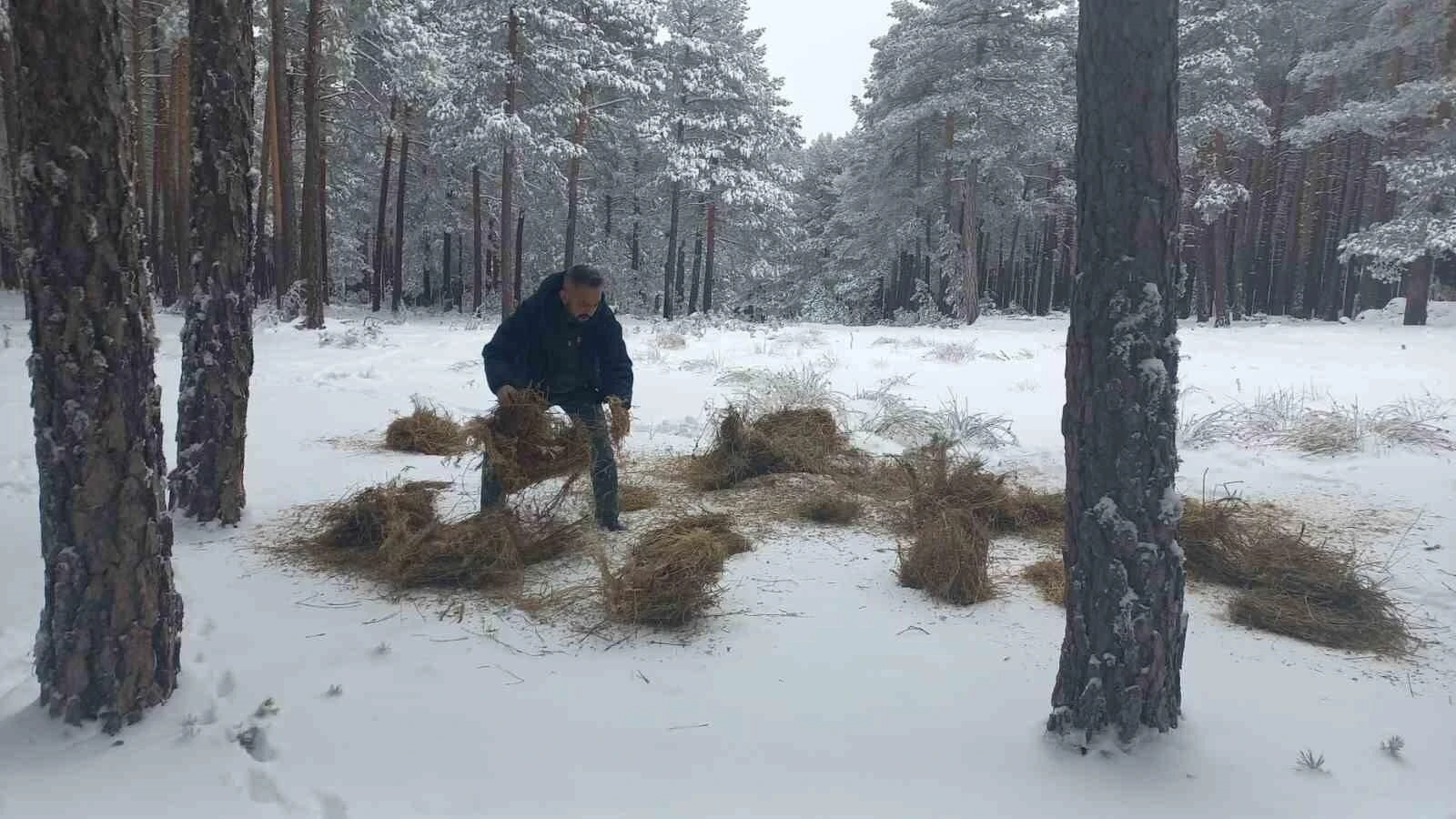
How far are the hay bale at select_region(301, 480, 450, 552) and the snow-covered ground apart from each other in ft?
1.10

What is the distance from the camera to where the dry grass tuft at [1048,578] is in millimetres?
3951

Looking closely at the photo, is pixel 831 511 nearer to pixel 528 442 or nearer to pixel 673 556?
pixel 673 556

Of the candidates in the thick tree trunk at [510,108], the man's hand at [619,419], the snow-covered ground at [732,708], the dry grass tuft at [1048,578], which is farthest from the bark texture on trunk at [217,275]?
the thick tree trunk at [510,108]

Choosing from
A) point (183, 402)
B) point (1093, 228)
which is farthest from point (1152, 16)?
point (183, 402)

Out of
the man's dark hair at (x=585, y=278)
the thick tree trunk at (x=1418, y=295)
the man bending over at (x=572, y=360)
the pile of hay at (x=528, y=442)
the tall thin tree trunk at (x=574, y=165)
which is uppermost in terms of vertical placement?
the tall thin tree trunk at (x=574, y=165)

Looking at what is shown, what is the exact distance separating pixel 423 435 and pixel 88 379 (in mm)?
4314

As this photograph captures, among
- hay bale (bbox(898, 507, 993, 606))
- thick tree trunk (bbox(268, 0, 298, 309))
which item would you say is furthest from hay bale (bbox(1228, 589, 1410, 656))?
thick tree trunk (bbox(268, 0, 298, 309))

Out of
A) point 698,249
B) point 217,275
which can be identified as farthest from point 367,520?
point 698,249

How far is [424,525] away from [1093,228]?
3689mm

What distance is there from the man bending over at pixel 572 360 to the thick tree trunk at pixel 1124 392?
2.82 meters

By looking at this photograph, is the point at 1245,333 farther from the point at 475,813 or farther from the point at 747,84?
the point at 475,813

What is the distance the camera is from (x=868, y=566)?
4473 mm

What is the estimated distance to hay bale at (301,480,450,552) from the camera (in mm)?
4480

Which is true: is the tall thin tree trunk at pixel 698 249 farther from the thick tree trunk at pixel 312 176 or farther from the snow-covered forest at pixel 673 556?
the snow-covered forest at pixel 673 556
